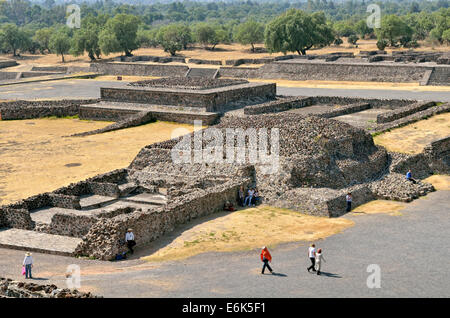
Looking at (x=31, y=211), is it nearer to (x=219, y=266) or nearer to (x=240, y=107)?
(x=219, y=266)

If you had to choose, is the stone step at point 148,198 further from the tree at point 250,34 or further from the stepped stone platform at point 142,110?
the tree at point 250,34

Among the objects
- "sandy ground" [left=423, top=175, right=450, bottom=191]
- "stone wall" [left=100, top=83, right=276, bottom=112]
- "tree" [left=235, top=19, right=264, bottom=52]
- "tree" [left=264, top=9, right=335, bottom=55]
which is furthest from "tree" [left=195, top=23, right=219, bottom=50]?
"sandy ground" [left=423, top=175, right=450, bottom=191]

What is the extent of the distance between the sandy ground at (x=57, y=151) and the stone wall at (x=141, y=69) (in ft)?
90.9

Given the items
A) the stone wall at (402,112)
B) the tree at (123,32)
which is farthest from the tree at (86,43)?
the stone wall at (402,112)

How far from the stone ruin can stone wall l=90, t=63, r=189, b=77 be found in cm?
4313

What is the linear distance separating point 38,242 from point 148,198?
6151 millimetres

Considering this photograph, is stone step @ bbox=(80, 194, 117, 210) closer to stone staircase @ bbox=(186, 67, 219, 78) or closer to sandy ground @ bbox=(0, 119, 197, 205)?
sandy ground @ bbox=(0, 119, 197, 205)

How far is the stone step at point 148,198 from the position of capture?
26484mm

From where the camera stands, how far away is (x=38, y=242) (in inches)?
859

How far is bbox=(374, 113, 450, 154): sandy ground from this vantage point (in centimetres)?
3521

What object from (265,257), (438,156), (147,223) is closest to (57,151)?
(147,223)
